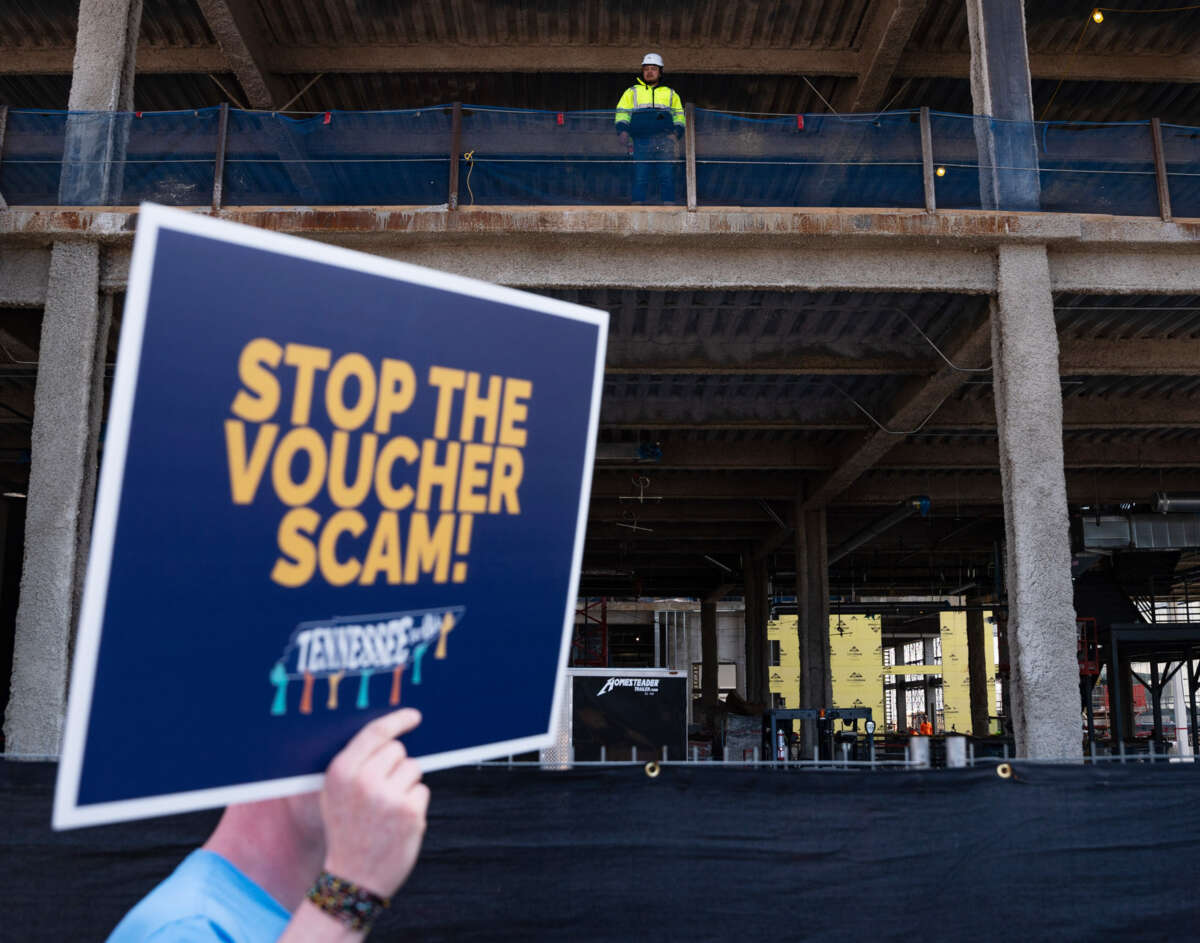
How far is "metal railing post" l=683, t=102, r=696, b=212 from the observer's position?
1148 cm

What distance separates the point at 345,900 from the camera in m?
1.39

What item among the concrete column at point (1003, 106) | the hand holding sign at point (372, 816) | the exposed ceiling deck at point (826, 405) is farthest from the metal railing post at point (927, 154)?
the hand holding sign at point (372, 816)

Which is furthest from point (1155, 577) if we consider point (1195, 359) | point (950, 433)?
point (1195, 359)

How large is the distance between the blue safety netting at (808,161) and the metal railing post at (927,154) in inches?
2.3

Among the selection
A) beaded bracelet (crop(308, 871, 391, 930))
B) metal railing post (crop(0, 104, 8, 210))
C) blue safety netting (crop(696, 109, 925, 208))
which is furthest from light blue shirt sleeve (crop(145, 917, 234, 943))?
metal railing post (crop(0, 104, 8, 210))

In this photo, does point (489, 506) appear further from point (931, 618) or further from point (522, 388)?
point (931, 618)

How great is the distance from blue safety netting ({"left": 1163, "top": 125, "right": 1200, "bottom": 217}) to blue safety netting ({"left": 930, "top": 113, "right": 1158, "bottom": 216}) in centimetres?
32

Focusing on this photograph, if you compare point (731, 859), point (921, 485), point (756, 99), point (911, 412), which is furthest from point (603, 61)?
point (731, 859)

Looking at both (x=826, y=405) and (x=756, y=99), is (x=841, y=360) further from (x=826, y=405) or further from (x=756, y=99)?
(x=756, y=99)

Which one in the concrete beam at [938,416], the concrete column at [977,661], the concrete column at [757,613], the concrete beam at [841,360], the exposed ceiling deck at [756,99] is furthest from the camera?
the concrete column at [977,661]

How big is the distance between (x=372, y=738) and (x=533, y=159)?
10716 millimetres

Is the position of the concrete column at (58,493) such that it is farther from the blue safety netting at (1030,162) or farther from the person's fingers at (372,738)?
the person's fingers at (372,738)

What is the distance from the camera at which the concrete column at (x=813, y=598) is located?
79.6 ft

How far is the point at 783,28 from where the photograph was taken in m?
16.4
